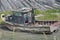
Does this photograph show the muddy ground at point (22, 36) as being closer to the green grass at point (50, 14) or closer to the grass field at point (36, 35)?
the grass field at point (36, 35)

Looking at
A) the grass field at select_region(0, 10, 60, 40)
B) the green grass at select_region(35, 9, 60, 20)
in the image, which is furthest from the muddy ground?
the green grass at select_region(35, 9, 60, 20)

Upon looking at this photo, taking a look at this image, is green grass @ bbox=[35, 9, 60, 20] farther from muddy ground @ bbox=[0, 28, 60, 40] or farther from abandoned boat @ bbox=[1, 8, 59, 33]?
muddy ground @ bbox=[0, 28, 60, 40]

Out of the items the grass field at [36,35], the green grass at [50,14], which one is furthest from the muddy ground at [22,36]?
the green grass at [50,14]

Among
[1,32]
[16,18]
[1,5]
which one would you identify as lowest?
[1,32]

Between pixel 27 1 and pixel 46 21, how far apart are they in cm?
64

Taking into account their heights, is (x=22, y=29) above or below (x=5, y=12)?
below

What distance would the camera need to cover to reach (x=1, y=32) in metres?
4.97

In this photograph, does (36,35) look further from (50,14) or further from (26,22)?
(50,14)

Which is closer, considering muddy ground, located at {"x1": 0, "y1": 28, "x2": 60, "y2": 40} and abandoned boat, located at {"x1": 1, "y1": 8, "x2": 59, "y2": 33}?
muddy ground, located at {"x1": 0, "y1": 28, "x2": 60, "y2": 40}

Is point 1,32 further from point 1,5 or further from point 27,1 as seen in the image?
point 27,1

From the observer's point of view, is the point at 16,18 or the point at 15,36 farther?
the point at 16,18

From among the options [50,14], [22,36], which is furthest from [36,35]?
[50,14]

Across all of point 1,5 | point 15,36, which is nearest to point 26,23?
point 15,36

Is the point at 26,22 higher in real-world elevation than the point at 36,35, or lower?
higher
